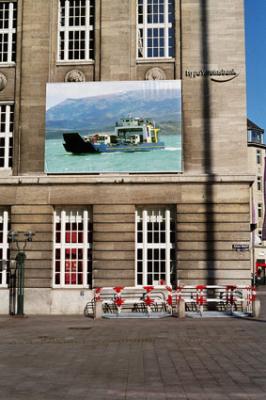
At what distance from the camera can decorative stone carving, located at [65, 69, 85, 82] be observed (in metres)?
26.8

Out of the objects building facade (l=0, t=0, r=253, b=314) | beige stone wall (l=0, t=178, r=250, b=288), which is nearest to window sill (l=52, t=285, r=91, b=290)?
building facade (l=0, t=0, r=253, b=314)

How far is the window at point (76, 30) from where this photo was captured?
1073 inches

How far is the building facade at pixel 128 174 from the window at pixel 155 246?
44 mm

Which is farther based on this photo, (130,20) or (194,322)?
(130,20)

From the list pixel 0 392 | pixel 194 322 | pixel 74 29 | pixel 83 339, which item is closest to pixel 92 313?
pixel 194 322

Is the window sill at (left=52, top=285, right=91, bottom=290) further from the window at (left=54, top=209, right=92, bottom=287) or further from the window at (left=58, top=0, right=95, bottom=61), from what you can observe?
the window at (left=58, top=0, right=95, bottom=61)

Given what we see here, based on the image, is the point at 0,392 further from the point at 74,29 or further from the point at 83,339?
the point at 74,29

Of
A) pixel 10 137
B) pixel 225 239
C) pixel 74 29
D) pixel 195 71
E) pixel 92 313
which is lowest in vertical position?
pixel 92 313

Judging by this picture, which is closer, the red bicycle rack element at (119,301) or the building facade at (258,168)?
the red bicycle rack element at (119,301)

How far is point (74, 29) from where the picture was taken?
27453 mm

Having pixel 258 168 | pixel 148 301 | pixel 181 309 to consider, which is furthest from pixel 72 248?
pixel 258 168

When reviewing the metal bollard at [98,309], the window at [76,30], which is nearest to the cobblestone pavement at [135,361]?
the metal bollard at [98,309]

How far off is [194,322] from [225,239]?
16.9 ft

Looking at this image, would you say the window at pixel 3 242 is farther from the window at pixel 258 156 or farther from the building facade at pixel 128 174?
the window at pixel 258 156
